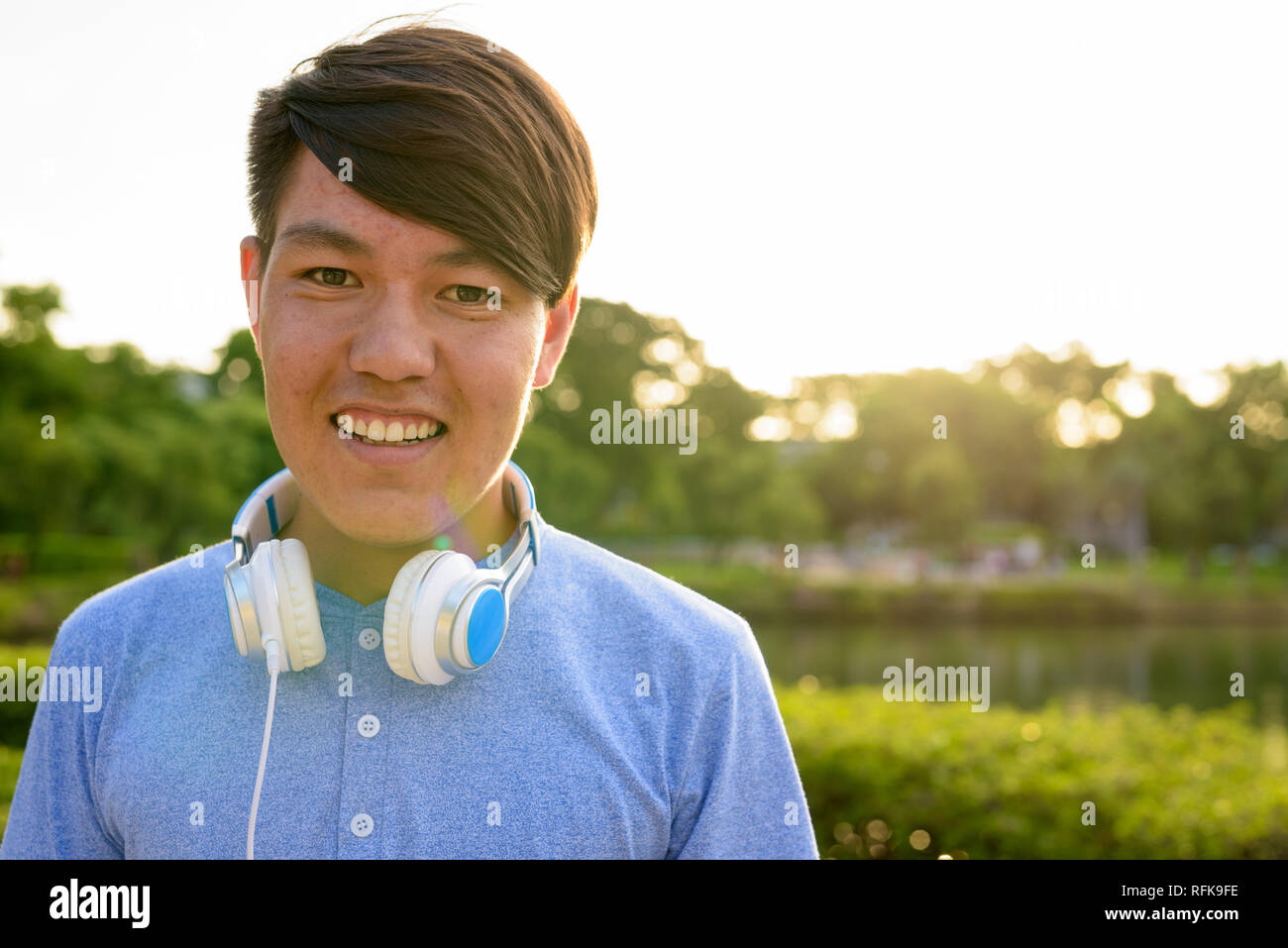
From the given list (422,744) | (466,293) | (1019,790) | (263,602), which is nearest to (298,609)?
(263,602)

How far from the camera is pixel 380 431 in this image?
1.38m

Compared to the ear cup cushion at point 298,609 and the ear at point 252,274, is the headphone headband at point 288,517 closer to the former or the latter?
the ear cup cushion at point 298,609

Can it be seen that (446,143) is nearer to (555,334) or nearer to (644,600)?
(555,334)

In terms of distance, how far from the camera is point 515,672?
1.50m

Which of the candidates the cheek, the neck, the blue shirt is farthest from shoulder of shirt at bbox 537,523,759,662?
the cheek

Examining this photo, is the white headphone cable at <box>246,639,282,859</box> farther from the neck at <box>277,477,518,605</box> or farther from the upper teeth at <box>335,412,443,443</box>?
the upper teeth at <box>335,412,443,443</box>

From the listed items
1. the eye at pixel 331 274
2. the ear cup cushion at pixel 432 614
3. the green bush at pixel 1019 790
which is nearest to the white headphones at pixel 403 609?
the ear cup cushion at pixel 432 614

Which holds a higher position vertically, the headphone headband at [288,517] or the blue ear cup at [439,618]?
the headphone headband at [288,517]

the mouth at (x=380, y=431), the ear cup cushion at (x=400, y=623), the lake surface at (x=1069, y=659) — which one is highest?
the mouth at (x=380, y=431)

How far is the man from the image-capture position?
4.52ft

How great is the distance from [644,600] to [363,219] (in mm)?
720

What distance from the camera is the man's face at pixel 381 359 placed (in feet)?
4.49
